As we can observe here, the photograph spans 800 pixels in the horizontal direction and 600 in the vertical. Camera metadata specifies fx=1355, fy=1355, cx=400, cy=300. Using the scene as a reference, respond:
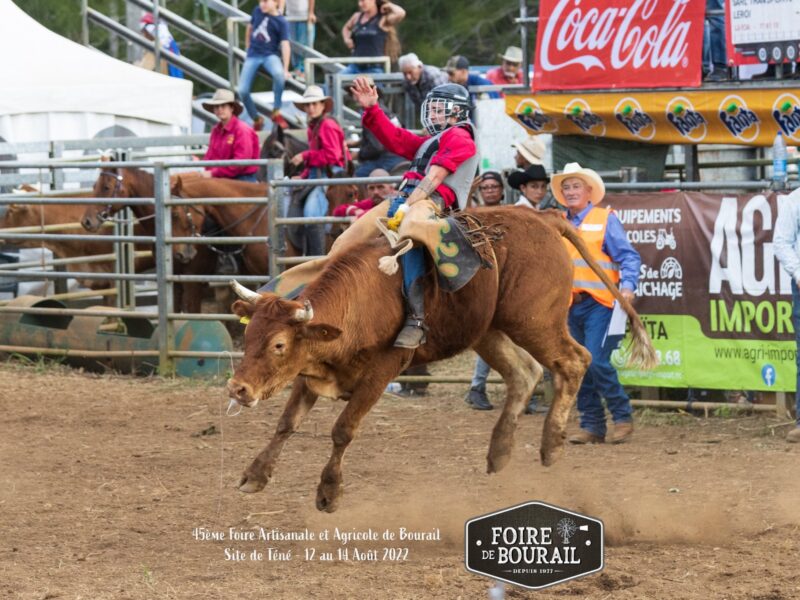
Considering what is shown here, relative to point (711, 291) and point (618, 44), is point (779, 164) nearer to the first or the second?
point (711, 291)

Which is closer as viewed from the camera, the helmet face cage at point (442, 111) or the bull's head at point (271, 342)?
the bull's head at point (271, 342)

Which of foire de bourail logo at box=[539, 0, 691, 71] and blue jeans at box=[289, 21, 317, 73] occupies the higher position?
blue jeans at box=[289, 21, 317, 73]

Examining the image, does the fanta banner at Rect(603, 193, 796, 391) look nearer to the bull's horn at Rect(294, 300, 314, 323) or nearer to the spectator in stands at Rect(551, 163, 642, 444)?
the spectator in stands at Rect(551, 163, 642, 444)

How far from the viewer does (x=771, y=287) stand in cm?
970

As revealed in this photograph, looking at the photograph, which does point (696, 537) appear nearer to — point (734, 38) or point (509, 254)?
point (509, 254)

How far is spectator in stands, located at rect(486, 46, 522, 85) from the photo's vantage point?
54.9ft

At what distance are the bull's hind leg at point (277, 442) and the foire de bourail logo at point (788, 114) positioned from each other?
5.45 m

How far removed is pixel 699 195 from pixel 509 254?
109 inches

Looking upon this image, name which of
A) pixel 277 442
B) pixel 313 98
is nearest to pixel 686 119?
pixel 313 98

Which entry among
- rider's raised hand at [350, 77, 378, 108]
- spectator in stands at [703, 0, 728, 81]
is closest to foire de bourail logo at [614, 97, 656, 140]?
spectator in stands at [703, 0, 728, 81]

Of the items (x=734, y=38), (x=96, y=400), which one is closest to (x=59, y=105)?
(x=96, y=400)

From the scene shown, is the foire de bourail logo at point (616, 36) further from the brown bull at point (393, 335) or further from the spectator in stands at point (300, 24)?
the spectator in stands at point (300, 24)

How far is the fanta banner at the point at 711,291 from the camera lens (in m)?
9.72

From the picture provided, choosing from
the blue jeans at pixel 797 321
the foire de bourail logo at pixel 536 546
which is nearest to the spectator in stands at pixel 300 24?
the blue jeans at pixel 797 321
